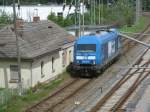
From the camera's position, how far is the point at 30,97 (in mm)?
29484

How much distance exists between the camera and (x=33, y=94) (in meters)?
30.5

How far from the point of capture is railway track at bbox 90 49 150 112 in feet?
89.8

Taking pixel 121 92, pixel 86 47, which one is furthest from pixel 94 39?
pixel 121 92

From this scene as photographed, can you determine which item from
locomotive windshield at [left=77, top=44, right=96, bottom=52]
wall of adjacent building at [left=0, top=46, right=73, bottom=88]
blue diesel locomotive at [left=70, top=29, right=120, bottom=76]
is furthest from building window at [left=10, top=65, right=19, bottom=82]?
locomotive windshield at [left=77, top=44, right=96, bottom=52]

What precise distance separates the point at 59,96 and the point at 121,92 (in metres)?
4.60

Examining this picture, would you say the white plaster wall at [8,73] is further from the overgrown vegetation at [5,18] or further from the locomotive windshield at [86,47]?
the overgrown vegetation at [5,18]

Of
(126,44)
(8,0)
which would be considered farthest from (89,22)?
(8,0)

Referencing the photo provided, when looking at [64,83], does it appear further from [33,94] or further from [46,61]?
[33,94]

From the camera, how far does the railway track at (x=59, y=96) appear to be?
27.4m

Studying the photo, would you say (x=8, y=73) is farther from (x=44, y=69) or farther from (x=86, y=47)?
(x=86, y=47)

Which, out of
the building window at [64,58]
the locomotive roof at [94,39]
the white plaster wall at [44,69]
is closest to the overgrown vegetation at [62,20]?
the building window at [64,58]

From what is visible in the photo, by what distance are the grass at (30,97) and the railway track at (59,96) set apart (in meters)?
0.55

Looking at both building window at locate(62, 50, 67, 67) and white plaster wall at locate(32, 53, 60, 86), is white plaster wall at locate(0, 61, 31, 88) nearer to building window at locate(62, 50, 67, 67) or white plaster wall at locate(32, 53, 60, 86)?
white plaster wall at locate(32, 53, 60, 86)

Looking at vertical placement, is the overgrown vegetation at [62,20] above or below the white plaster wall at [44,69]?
above
